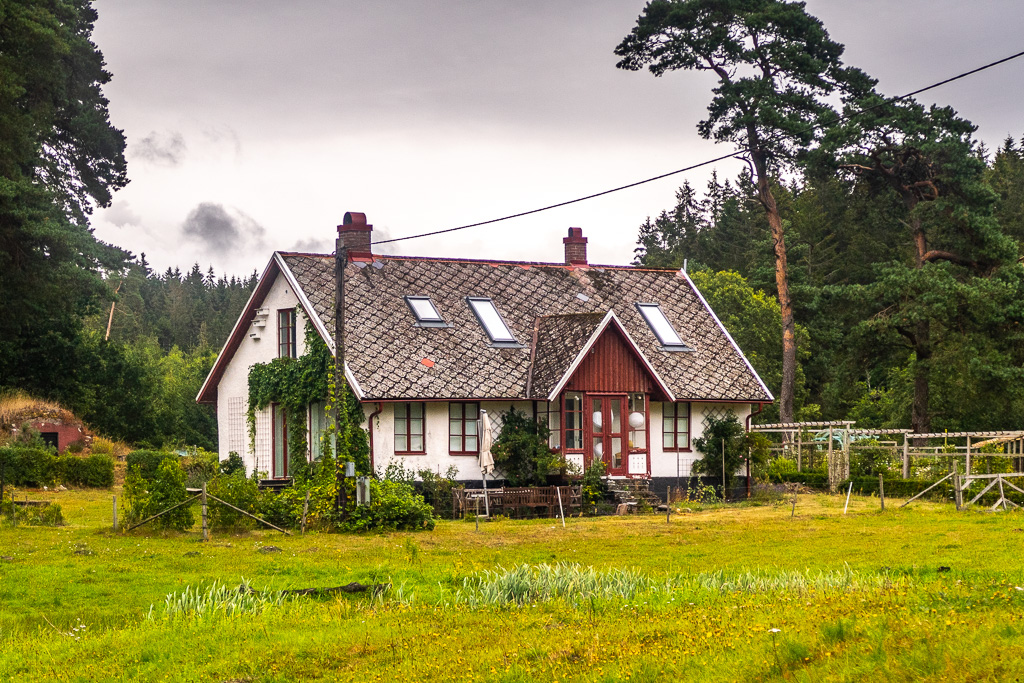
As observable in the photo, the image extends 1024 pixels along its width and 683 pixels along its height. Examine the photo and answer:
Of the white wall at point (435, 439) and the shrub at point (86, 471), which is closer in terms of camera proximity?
the white wall at point (435, 439)

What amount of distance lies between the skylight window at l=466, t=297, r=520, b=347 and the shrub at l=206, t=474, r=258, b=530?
10.3 m

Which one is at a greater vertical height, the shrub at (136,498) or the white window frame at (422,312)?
the white window frame at (422,312)

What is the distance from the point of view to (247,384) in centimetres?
3244

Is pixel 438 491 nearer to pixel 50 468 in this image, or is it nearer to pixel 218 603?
pixel 50 468

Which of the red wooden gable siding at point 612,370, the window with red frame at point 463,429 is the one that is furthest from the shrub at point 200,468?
the red wooden gable siding at point 612,370

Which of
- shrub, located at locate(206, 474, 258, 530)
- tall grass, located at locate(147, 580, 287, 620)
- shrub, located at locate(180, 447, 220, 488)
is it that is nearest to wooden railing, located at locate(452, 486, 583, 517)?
shrub, located at locate(206, 474, 258, 530)

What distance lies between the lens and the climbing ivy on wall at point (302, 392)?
26.9 m

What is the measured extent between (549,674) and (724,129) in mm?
36702

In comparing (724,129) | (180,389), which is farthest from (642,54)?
(180,389)

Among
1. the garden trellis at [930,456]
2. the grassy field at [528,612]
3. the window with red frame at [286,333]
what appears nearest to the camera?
the grassy field at [528,612]

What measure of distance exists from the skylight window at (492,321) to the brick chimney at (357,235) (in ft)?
10.7

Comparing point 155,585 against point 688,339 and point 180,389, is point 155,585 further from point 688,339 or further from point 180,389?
point 180,389

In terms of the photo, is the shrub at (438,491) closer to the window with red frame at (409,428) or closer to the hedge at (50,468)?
the window with red frame at (409,428)

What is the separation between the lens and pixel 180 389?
2408 inches
